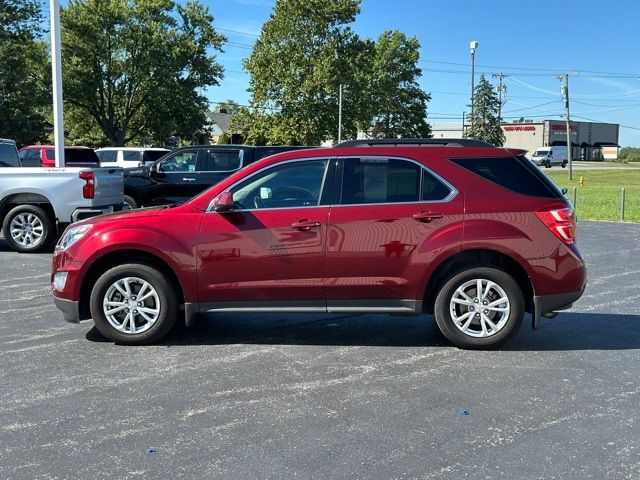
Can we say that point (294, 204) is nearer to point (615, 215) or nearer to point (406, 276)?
point (406, 276)

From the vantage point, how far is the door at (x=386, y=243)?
553cm

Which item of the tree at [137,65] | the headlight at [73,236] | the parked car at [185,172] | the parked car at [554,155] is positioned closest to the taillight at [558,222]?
the headlight at [73,236]

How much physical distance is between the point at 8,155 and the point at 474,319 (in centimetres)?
1029

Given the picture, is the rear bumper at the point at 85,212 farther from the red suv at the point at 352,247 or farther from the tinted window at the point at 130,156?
the tinted window at the point at 130,156

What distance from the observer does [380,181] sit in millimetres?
5688

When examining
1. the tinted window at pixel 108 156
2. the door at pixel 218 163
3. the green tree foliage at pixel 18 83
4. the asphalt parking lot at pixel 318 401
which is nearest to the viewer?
the asphalt parking lot at pixel 318 401

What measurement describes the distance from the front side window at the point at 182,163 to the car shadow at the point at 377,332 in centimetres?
814

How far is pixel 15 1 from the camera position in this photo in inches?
1432

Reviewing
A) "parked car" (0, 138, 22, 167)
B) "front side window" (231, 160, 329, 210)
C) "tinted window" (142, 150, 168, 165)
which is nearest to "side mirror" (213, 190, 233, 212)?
"front side window" (231, 160, 329, 210)

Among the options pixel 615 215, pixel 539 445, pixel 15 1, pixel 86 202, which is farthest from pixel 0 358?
pixel 15 1

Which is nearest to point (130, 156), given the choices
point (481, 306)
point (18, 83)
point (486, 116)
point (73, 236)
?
point (18, 83)

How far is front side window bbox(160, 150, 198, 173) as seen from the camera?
14477 mm

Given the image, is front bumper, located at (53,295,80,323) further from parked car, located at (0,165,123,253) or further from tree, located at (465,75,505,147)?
tree, located at (465,75,505,147)

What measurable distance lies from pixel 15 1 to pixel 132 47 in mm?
9279
